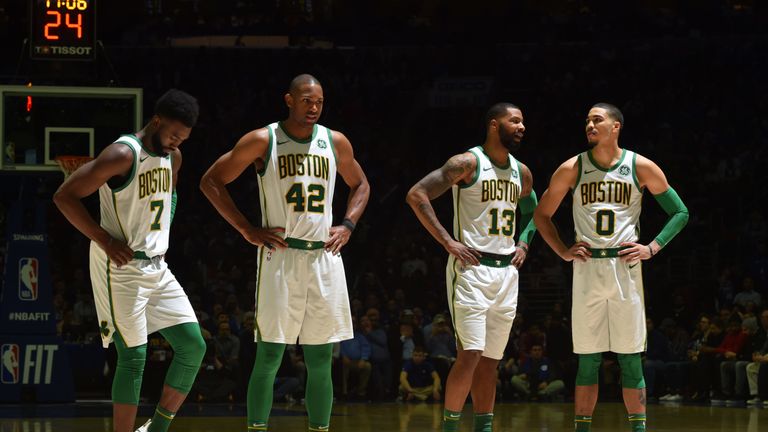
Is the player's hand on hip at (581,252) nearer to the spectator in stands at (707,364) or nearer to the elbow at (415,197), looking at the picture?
the elbow at (415,197)

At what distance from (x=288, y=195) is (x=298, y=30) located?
1796 centimetres

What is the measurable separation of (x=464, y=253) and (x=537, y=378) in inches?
323

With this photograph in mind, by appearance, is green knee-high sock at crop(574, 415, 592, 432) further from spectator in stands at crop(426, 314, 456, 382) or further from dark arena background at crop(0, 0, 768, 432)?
spectator in stands at crop(426, 314, 456, 382)

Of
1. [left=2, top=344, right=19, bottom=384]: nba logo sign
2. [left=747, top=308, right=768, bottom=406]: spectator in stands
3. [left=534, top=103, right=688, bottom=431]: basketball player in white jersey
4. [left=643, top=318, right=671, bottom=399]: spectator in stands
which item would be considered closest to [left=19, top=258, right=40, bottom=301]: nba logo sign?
[left=2, top=344, right=19, bottom=384]: nba logo sign

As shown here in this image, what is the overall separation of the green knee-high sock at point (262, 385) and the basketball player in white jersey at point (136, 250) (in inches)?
15.4

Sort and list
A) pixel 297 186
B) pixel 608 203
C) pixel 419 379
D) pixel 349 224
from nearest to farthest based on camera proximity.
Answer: pixel 297 186 < pixel 349 224 < pixel 608 203 < pixel 419 379

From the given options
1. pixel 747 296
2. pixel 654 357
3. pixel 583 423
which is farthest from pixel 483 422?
pixel 747 296

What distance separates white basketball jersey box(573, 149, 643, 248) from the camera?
7.59 m

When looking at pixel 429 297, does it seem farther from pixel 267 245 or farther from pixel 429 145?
pixel 267 245

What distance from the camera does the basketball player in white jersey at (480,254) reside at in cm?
730

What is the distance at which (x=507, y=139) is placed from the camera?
760 centimetres

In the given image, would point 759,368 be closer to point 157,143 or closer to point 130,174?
point 157,143

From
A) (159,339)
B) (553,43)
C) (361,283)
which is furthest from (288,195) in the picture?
(553,43)

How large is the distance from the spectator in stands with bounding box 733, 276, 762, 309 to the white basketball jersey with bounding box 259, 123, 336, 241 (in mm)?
10646
